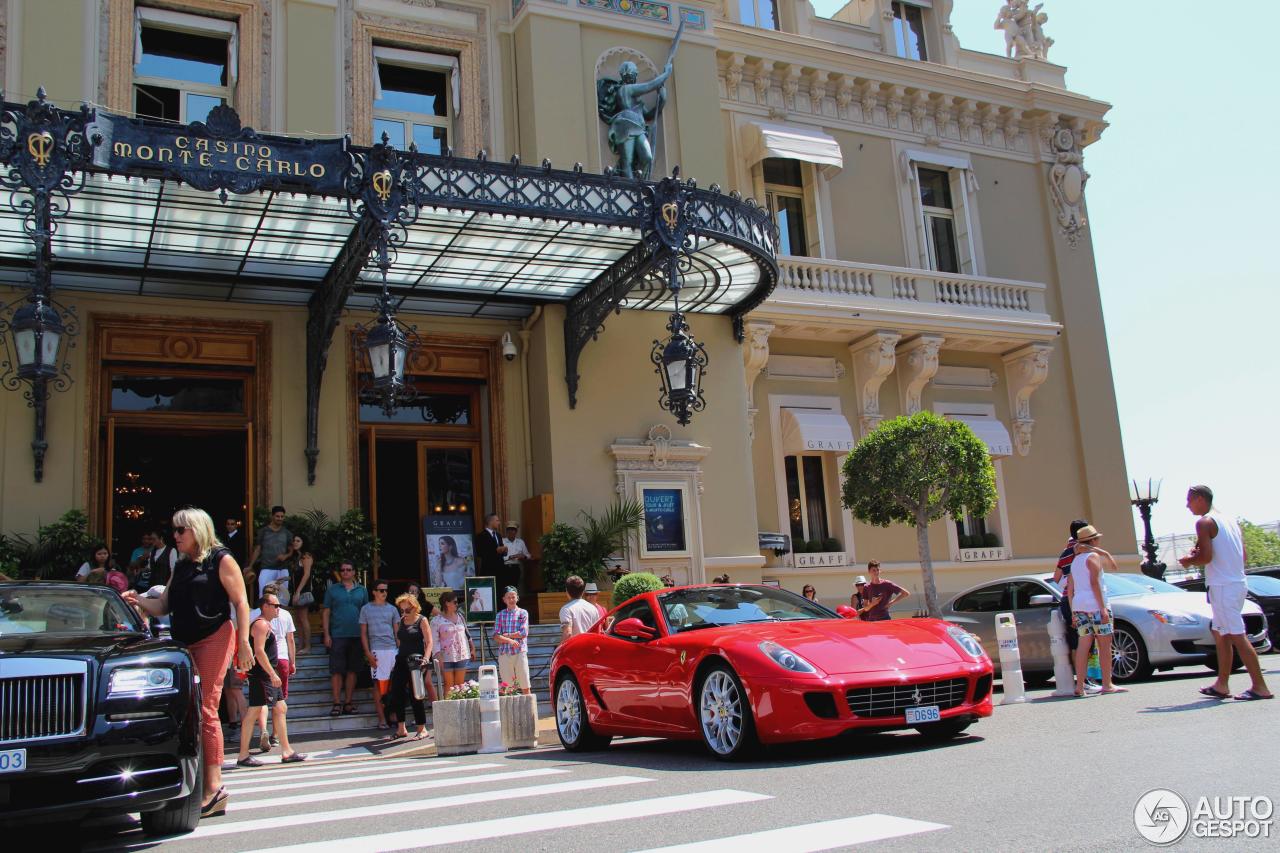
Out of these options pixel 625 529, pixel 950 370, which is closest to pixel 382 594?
pixel 625 529

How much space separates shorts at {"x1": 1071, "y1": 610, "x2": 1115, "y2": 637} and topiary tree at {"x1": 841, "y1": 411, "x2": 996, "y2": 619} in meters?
7.02

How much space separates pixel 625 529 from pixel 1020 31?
1671cm

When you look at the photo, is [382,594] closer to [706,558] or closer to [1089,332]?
[706,558]

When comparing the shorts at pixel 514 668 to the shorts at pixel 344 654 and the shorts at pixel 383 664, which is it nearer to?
the shorts at pixel 383 664

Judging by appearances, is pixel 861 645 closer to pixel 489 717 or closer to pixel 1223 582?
pixel 1223 582

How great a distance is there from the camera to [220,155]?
13.1 meters

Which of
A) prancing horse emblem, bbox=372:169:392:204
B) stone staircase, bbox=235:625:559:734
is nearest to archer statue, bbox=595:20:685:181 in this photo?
prancing horse emblem, bbox=372:169:392:204

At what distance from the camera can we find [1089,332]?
1010 inches

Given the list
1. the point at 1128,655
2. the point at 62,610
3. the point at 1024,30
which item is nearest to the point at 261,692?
the point at 62,610

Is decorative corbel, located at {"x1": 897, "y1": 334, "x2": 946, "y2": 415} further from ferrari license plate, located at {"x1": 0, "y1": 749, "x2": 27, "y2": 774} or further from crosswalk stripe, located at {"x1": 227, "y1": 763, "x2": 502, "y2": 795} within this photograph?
ferrari license plate, located at {"x1": 0, "y1": 749, "x2": 27, "y2": 774}

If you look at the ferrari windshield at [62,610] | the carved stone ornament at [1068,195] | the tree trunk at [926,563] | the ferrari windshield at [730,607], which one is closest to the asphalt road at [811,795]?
the ferrari windshield at [730,607]

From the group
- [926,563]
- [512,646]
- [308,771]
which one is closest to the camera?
[308,771]

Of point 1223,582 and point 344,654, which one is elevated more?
point 1223,582

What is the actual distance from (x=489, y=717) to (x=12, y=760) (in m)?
5.63
